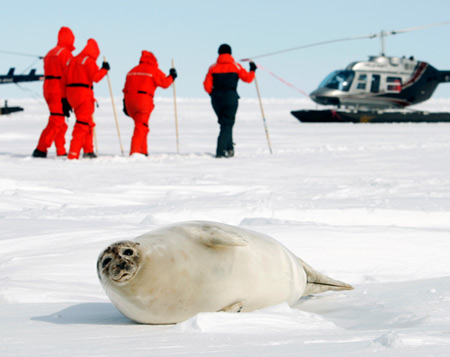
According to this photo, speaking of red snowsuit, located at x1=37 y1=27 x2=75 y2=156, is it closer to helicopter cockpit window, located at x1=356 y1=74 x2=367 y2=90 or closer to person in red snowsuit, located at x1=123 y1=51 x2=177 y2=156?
person in red snowsuit, located at x1=123 y1=51 x2=177 y2=156

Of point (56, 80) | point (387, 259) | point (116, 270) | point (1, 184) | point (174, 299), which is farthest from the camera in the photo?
point (56, 80)

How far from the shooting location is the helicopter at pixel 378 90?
23031 millimetres

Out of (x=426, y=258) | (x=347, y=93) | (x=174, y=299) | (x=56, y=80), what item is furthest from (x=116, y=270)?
(x=347, y=93)

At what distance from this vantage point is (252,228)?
14.4 feet

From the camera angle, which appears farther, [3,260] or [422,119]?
[422,119]

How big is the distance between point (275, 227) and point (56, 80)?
7.90 m

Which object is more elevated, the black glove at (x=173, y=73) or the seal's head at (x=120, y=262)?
the black glove at (x=173, y=73)

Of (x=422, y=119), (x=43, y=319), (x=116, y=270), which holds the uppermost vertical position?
(x=116, y=270)

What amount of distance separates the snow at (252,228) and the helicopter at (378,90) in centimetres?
1254

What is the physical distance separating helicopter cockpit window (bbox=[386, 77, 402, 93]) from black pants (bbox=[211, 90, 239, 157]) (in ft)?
42.8

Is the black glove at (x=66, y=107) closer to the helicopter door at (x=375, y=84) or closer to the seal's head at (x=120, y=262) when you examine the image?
the seal's head at (x=120, y=262)

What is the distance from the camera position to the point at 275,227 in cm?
438

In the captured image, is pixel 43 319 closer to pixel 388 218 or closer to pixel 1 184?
pixel 388 218

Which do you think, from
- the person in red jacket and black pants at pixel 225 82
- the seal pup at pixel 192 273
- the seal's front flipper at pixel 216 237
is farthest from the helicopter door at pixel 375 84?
the seal's front flipper at pixel 216 237
